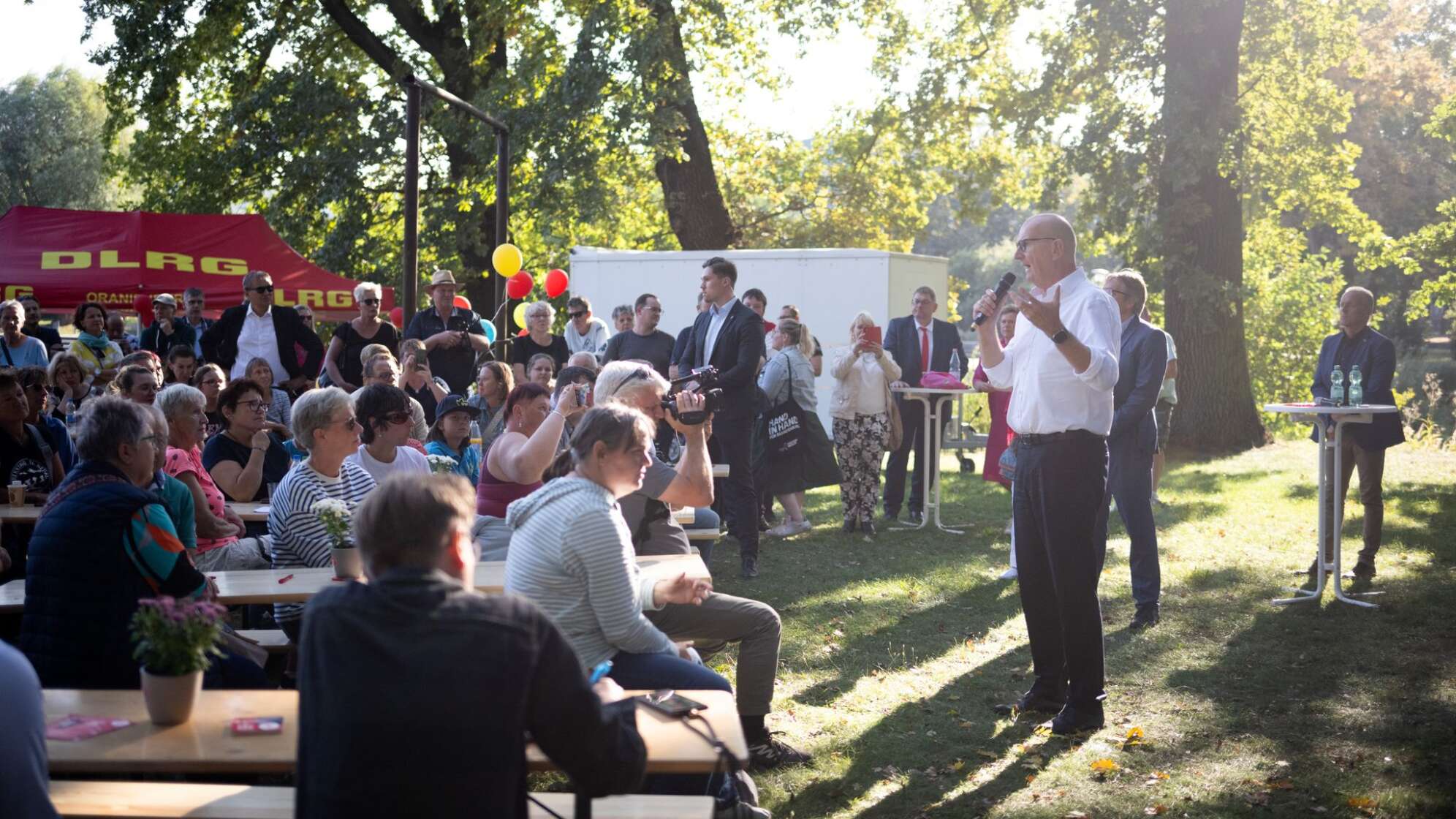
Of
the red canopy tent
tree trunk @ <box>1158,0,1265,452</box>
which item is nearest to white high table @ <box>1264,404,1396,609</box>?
tree trunk @ <box>1158,0,1265,452</box>

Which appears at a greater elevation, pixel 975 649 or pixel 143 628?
pixel 143 628

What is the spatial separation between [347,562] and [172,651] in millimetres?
1442

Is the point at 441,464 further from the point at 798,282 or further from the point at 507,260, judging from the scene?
the point at 798,282

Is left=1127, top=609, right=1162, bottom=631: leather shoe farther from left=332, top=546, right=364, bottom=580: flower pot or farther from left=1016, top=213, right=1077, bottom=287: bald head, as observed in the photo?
left=332, top=546, right=364, bottom=580: flower pot

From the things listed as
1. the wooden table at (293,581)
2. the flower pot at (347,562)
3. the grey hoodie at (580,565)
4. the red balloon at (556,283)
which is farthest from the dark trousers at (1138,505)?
the red balloon at (556,283)

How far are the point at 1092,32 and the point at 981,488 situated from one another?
258 inches

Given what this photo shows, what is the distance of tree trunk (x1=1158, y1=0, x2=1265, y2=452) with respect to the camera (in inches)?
604

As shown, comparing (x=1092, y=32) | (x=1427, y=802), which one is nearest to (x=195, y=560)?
(x=1427, y=802)

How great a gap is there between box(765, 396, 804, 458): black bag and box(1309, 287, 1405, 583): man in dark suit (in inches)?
146

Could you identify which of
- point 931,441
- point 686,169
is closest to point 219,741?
point 931,441

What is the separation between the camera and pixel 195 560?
17.5ft

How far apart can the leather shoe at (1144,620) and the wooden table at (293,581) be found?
3303mm

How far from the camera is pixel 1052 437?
17.3ft

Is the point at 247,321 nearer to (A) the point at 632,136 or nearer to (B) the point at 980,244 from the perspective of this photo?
(A) the point at 632,136
